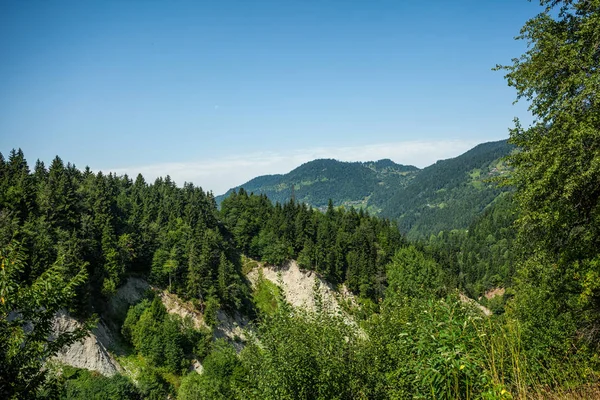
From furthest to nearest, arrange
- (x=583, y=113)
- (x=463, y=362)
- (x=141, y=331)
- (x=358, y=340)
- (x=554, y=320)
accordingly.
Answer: (x=141, y=331)
(x=554, y=320)
(x=358, y=340)
(x=583, y=113)
(x=463, y=362)

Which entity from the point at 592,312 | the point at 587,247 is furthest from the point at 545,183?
the point at 592,312

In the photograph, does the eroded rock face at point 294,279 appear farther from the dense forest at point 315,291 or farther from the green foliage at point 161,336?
the green foliage at point 161,336

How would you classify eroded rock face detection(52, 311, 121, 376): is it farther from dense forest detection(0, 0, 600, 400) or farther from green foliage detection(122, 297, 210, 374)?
green foliage detection(122, 297, 210, 374)

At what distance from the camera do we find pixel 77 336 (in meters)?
10.1

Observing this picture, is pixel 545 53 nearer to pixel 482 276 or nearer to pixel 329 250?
pixel 329 250

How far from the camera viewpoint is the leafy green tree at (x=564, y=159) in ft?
38.8

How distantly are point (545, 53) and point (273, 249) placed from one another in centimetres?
8962

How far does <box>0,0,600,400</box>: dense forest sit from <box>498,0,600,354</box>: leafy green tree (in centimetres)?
8

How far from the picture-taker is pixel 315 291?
61.4 feet

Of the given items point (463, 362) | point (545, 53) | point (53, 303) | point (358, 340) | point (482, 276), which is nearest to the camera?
point (463, 362)

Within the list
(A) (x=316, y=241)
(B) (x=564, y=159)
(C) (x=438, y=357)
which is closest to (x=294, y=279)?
(A) (x=316, y=241)

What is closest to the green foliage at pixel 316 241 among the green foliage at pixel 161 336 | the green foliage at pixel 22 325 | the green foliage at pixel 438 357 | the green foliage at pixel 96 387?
the green foliage at pixel 161 336

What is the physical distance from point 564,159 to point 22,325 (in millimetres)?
17096

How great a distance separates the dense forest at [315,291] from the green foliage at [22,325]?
1.7 inches
